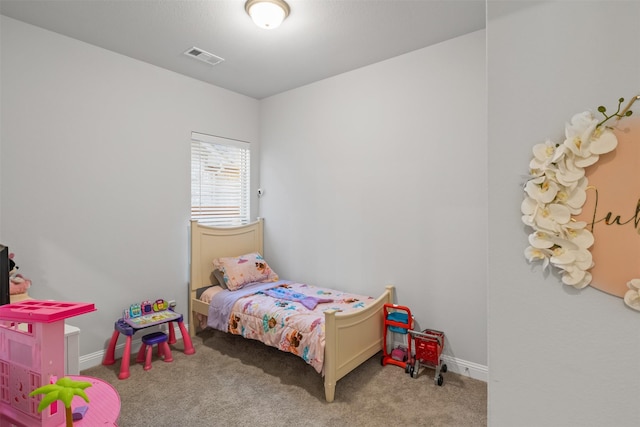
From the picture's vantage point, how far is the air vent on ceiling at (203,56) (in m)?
2.86

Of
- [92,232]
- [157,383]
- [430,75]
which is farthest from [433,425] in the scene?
[92,232]

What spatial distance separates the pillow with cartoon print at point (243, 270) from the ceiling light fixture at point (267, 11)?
89.1 inches

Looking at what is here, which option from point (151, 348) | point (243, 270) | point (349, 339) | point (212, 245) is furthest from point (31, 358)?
point (212, 245)

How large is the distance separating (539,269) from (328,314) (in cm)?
155

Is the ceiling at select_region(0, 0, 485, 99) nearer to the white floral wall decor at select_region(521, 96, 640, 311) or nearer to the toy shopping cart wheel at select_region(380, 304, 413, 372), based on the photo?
the white floral wall decor at select_region(521, 96, 640, 311)

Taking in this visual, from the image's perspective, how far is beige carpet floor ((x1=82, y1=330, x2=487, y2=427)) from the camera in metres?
2.08

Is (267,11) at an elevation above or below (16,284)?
above

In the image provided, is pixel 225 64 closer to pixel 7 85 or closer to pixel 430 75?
pixel 7 85

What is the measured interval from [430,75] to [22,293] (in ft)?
11.3

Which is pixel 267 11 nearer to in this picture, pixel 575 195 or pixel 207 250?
pixel 575 195

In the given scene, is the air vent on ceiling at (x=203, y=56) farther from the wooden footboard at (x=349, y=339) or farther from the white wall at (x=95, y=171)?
the wooden footboard at (x=349, y=339)

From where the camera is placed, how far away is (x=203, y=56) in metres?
2.96

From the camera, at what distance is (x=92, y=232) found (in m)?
2.82

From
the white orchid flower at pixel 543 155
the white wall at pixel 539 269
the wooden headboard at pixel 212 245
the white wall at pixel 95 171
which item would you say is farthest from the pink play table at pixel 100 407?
the wooden headboard at pixel 212 245
